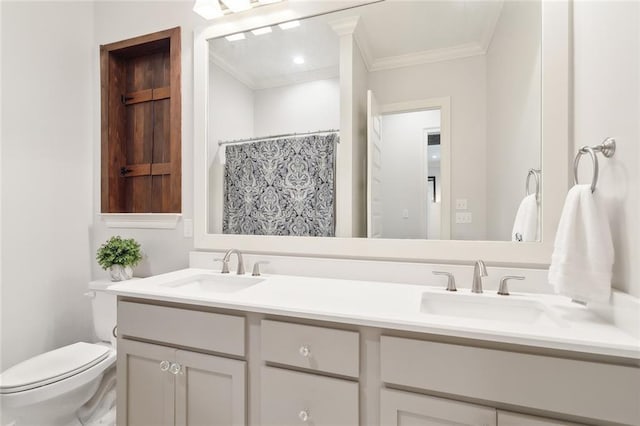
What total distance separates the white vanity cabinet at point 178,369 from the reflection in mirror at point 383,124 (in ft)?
1.97

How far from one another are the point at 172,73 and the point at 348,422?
1.93 metres

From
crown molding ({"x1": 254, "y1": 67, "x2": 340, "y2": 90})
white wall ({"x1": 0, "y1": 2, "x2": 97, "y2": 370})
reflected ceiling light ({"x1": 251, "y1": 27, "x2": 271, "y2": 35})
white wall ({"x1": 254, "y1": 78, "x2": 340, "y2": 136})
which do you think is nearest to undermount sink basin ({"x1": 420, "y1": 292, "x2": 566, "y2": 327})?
white wall ({"x1": 254, "y1": 78, "x2": 340, "y2": 136})

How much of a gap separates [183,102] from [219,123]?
0.92 feet

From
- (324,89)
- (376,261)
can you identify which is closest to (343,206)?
(376,261)

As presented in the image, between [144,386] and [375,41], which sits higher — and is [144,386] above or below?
below

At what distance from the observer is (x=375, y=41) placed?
1404mm

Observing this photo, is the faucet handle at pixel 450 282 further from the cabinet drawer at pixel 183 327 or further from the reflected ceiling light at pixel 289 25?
the reflected ceiling light at pixel 289 25

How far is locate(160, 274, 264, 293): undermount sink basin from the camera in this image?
1.44 m

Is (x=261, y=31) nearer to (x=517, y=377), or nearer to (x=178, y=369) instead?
(x=178, y=369)

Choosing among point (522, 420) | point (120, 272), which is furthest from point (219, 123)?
point (522, 420)

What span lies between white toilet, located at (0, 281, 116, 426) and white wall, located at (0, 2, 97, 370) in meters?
0.40

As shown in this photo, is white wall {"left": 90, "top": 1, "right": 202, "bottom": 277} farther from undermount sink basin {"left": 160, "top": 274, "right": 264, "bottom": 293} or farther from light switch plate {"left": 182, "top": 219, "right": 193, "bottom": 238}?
undermount sink basin {"left": 160, "top": 274, "right": 264, "bottom": 293}

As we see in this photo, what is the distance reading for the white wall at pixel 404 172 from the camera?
1.33 metres

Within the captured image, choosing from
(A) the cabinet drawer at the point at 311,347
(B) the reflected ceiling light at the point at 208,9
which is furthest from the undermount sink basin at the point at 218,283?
(B) the reflected ceiling light at the point at 208,9
